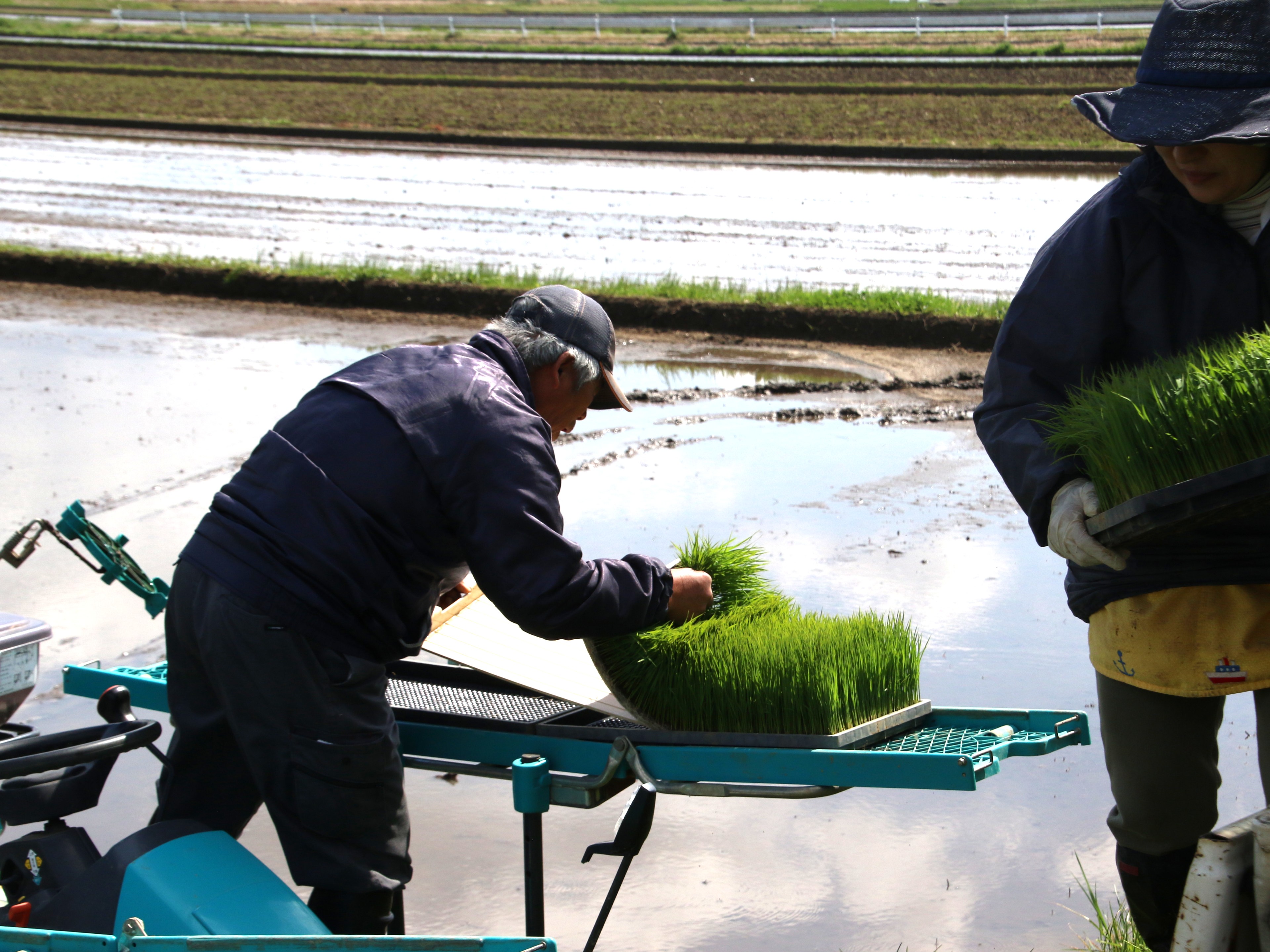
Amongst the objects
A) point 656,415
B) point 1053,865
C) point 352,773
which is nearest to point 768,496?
point 656,415

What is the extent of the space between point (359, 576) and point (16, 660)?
118 centimetres

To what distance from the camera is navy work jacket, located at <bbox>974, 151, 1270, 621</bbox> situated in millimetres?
2227

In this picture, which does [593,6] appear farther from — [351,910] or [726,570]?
[351,910]

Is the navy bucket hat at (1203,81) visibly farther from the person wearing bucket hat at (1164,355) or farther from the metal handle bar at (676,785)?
the metal handle bar at (676,785)

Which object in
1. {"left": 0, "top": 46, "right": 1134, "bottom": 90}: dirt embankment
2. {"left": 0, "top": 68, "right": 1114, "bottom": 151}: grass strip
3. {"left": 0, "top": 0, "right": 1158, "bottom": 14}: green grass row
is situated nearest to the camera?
{"left": 0, "top": 68, "right": 1114, "bottom": 151}: grass strip

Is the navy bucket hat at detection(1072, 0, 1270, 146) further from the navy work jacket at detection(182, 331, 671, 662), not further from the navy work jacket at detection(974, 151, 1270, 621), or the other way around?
the navy work jacket at detection(182, 331, 671, 662)

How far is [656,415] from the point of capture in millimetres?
8016

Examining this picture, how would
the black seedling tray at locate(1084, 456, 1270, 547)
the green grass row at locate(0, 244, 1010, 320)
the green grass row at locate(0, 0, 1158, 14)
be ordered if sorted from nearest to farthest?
the black seedling tray at locate(1084, 456, 1270, 547), the green grass row at locate(0, 244, 1010, 320), the green grass row at locate(0, 0, 1158, 14)

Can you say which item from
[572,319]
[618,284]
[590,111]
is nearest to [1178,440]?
[572,319]

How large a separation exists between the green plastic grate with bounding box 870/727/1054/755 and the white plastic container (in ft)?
6.53

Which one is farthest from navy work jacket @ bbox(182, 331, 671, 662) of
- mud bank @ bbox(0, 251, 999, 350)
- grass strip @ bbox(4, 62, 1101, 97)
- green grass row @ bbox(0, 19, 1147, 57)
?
green grass row @ bbox(0, 19, 1147, 57)

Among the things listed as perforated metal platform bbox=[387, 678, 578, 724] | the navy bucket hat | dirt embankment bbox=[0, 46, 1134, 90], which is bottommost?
perforated metal platform bbox=[387, 678, 578, 724]

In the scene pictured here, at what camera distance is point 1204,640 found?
88.2 inches

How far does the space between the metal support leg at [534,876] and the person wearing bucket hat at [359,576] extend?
0.25 metres
